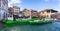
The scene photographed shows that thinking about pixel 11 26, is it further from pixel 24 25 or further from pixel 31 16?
pixel 31 16

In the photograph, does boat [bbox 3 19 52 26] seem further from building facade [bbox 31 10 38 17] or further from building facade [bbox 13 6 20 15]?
building facade [bbox 13 6 20 15]

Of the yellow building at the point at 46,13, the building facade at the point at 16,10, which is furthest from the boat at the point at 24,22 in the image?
the building facade at the point at 16,10

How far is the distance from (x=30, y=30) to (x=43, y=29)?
0.23 meters

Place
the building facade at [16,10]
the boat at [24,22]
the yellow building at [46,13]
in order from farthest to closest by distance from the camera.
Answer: the building facade at [16,10], the yellow building at [46,13], the boat at [24,22]

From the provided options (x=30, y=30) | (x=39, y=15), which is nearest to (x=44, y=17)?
(x=39, y=15)

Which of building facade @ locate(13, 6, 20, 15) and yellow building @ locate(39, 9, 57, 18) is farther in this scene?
building facade @ locate(13, 6, 20, 15)

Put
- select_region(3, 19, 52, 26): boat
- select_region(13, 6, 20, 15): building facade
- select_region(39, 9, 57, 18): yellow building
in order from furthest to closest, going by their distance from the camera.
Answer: select_region(13, 6, 20, 15): building facade → select_region(39, 9, 57, 18): yellow building → select_region(3, 19, 52, 26): boat

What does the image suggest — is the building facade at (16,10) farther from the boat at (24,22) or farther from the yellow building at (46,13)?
the yellow building at (46,13)

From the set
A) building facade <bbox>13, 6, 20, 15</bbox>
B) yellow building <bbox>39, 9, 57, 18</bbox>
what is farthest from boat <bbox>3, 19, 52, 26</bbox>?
building facade <bbox>13, 6, 20, 15</bbox>

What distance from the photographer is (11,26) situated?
2896mm

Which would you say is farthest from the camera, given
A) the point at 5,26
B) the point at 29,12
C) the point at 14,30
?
the point at 29,12

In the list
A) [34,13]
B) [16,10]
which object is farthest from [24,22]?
[16,10]

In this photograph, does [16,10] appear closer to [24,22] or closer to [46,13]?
[24,22]

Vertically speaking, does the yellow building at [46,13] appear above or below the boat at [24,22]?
above
